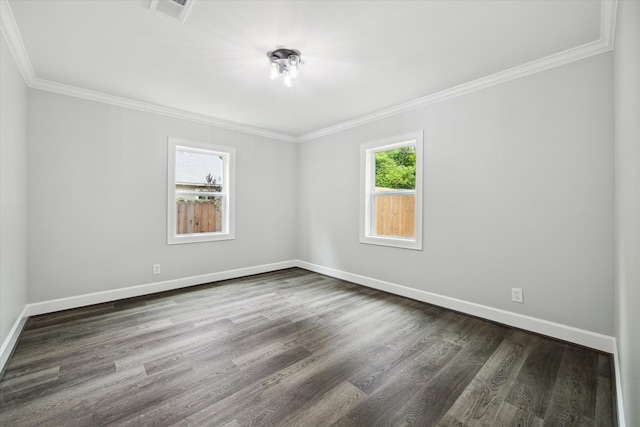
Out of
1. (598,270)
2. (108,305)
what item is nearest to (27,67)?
(108,305)

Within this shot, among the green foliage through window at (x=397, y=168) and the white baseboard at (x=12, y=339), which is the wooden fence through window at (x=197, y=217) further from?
the green foliage through window at (x=397, y=168)

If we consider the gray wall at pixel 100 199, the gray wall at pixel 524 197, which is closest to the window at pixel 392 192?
the gray wall at pixel 524 197

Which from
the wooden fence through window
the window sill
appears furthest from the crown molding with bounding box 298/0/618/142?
the wooden fence through window

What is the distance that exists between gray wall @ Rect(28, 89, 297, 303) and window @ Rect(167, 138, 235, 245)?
0.11 metres

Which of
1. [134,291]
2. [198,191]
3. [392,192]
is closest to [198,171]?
[198,191]

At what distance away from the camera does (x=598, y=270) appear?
2.29m

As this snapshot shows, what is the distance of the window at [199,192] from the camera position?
12.8 ft

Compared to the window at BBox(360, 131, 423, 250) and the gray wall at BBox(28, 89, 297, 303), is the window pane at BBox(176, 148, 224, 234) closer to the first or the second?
the gray wall at BBox(28, 89, 297, 303)

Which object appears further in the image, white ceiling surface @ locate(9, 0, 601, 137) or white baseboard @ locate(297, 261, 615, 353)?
white baseboard @ locate(297, 261, 615, 353)

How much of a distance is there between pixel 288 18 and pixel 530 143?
238 centimetres

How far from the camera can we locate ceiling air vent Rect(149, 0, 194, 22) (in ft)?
5.95

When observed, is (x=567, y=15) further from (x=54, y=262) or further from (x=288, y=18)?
(x=54, y=262)

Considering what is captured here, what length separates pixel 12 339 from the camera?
2.33 metres

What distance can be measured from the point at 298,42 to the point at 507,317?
3178mm
